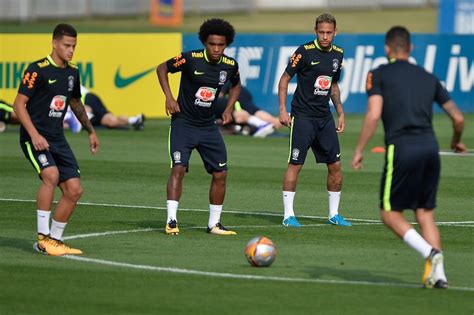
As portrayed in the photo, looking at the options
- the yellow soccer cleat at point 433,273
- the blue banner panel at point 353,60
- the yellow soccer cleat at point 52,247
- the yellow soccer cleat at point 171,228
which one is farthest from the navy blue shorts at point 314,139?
the blue banner panel at point 353,60

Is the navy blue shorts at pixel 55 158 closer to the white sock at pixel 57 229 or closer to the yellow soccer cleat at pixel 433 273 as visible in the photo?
the white sock at pixel 57 229

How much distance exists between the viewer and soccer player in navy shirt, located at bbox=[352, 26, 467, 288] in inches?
430

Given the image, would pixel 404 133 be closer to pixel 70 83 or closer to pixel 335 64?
pixel 70 83

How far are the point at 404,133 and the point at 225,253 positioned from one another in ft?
8.98

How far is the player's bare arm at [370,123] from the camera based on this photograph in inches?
427

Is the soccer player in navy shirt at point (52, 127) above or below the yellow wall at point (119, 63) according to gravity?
above

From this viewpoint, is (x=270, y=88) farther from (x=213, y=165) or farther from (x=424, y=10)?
(x=424, y=10)

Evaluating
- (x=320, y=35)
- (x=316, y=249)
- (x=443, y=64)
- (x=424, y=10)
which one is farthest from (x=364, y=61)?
(x=424, y=10)

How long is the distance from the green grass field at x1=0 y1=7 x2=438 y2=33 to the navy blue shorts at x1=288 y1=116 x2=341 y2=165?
37361 millimetres

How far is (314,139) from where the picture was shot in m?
15.4

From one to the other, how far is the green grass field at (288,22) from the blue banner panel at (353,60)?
71.7 feet

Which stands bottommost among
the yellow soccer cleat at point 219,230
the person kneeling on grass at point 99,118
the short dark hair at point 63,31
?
the person kneeling on grass at point 99,118

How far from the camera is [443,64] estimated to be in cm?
3122

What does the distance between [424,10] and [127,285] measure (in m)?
49.1
